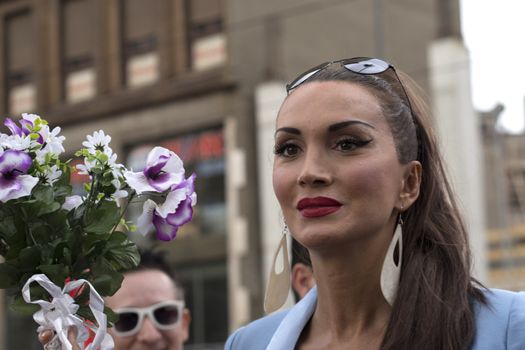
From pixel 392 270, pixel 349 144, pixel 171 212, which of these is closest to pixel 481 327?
pixel 392 270

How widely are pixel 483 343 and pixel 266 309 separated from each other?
0.58 metres

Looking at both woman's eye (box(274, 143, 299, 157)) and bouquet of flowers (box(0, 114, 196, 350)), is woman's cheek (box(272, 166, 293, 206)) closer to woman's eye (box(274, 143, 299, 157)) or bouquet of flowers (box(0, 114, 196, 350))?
woman's eye (box(274, 143, 299, 157))

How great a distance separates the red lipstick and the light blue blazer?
0.33 meters

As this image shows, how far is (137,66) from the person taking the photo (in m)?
23.4

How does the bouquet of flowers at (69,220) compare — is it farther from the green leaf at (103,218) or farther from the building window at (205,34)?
the building window at (205,34)

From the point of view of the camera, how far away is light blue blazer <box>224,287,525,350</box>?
2168 millimetres

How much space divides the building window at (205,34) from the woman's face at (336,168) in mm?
19722

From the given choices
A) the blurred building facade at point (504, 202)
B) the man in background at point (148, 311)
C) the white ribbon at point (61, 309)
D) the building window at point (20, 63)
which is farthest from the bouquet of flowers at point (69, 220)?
the building window at point (20, 63)

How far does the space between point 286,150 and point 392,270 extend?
34 centimetres

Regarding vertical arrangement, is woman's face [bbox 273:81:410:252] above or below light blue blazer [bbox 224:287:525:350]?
above

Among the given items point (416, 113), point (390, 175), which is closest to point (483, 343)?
point (390, 175)

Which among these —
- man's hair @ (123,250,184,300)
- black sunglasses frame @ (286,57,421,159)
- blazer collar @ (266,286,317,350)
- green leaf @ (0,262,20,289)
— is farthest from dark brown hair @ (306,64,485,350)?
man's hair @ (123,250,184,300)

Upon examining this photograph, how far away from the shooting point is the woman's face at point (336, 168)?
7.38 ft

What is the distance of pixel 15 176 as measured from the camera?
2.45 metres
